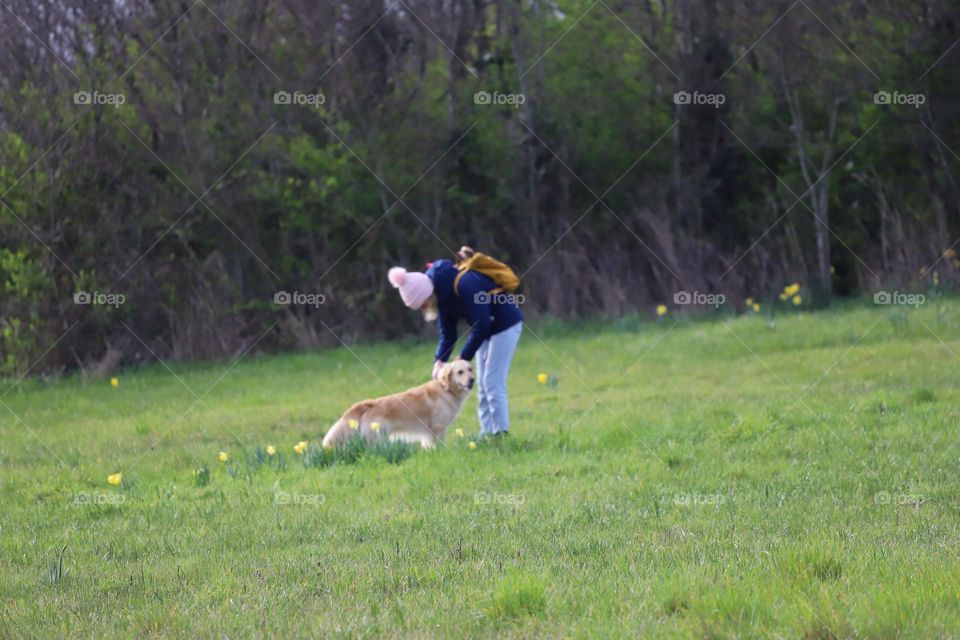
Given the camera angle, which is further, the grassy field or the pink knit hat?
the pink knit hat

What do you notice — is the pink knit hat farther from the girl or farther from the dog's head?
the dog's head

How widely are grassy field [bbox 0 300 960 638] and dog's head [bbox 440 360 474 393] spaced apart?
1.65ft

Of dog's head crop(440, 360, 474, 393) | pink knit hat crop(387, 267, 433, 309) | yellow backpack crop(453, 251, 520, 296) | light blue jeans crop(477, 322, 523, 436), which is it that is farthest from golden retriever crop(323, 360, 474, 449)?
pink knit hat crop(387, 267, 433, 309)

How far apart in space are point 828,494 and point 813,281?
1338 centimetres

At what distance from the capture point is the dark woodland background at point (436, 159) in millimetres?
18547

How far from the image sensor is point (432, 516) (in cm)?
691

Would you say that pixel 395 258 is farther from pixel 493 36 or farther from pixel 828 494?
pixel 828 494

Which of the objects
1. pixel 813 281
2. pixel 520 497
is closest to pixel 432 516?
pixel 520 497

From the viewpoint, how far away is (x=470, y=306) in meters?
8.98

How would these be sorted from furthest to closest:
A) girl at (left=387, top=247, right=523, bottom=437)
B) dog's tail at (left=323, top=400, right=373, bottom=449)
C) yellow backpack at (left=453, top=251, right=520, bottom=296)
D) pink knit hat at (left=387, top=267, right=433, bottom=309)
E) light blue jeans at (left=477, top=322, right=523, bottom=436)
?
dog's tail at (left=323, top=400, right=373, bottom=449) → light blue jeans at (left=477, top=322, right=523, bottom=436) → yellow backpack at (left=453, top=251, right=520, bottom=296) → girl at (left=387, top=247, right=523, bottom=437) → pink knit hat at (left=387, top=267, right=433, bottom=309)

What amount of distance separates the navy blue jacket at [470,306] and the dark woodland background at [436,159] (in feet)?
34.3

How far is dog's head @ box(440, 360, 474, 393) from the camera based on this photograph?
9.65 meters

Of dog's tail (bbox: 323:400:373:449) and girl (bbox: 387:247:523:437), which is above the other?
girl (bbox: 387:247:523:437)

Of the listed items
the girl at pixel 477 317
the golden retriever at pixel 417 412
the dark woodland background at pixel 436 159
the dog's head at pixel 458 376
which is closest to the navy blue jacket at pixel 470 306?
the girl at pixel 477 317
